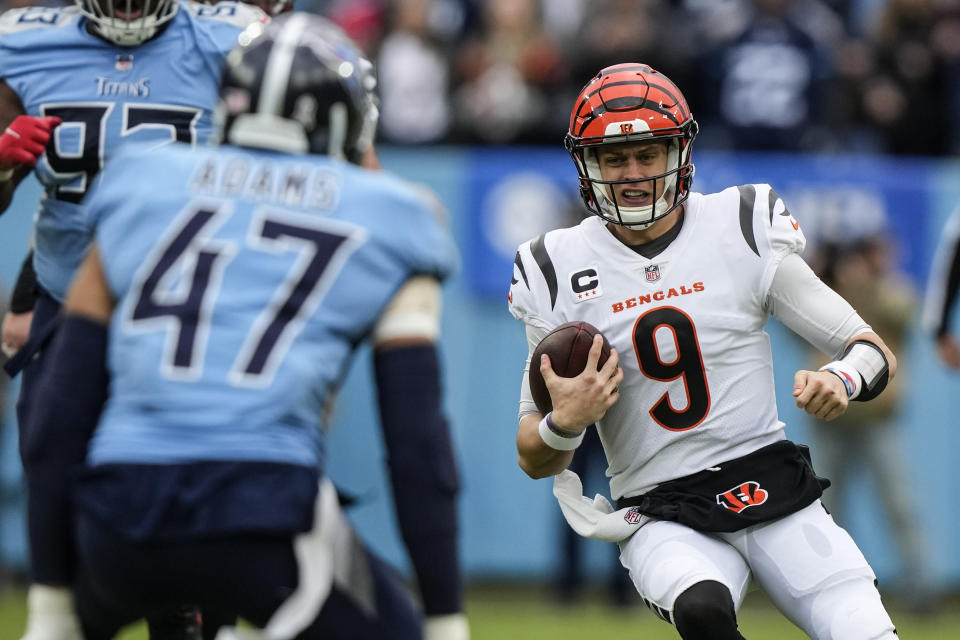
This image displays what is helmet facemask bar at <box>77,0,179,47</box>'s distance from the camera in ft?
13.6

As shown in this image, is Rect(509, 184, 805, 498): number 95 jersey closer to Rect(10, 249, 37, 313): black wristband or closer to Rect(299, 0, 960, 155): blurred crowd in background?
Rect(10, 249, 37, 313): black wristband

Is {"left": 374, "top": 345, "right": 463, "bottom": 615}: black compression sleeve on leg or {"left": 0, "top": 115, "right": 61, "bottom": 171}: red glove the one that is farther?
{"left": 0, "top": 115, "right": 61, "bottom": 171}: red glove

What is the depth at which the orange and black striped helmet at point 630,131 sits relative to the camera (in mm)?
3934

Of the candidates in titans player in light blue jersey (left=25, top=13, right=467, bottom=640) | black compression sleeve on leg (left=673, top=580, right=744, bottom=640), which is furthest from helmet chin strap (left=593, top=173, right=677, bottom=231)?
titans player in light blue jersey (left=25, top=13, right=467, bottom=640)

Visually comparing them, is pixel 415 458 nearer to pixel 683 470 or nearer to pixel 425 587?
pixel 425 587

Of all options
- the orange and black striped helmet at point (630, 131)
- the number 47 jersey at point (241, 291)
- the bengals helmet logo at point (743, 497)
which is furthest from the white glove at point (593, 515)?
the number 47 jersey at point (241, 291)

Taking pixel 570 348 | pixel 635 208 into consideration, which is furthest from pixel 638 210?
pixel 570 348

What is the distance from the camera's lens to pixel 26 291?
4602 mm

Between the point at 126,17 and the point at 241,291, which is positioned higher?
the point at 126,17

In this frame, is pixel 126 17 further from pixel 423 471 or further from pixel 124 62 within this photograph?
pixel 423 471

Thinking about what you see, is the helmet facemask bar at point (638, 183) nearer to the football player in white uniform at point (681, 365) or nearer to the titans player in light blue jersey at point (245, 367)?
the football player in white uniform at point (681, 365)

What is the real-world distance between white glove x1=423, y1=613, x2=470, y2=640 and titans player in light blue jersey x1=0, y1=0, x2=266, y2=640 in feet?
5.29

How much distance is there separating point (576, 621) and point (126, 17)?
4.63 m

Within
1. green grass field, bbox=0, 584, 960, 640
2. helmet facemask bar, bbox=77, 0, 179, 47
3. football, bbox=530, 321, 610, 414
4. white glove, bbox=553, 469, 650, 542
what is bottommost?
green grass field, bbox=0, 584, 960, 640
